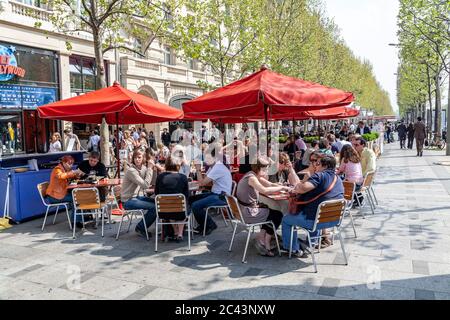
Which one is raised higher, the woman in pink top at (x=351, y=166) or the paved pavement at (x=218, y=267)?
Result: the woman in pink top at (x=351, y=166)

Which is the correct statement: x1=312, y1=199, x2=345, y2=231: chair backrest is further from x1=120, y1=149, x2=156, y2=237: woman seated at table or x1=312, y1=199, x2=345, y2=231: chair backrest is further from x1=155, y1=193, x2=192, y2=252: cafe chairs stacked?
x1=120, y1=149, x2=156, y2=237: woman seated at table

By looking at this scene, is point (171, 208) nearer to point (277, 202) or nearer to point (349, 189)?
point (277, 202)

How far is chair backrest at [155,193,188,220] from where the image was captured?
5562 mm

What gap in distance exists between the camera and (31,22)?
1603 cm

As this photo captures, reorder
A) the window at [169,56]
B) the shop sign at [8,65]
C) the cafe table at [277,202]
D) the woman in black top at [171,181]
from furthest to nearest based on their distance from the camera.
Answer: the window at [169,56] < the shop sign at [8,65] < the woman in black top at [171,181] < the cafe table at [277,202]

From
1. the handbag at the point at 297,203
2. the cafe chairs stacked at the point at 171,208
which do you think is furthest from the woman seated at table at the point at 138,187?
the handbag at the point at 297,203

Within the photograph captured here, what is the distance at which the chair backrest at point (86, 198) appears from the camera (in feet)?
21.3

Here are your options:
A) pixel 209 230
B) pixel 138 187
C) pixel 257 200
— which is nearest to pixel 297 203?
pixel 257 200

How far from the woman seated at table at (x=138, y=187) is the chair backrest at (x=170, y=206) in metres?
0.63

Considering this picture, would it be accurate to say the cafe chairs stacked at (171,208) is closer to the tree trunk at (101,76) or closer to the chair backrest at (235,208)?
the chair backrest at (235,208)

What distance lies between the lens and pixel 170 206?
5637mm

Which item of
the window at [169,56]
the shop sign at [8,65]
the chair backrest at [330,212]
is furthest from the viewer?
the window at [169,56]

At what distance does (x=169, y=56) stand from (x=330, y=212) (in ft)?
77.7

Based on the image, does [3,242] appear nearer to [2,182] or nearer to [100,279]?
[2,182]
